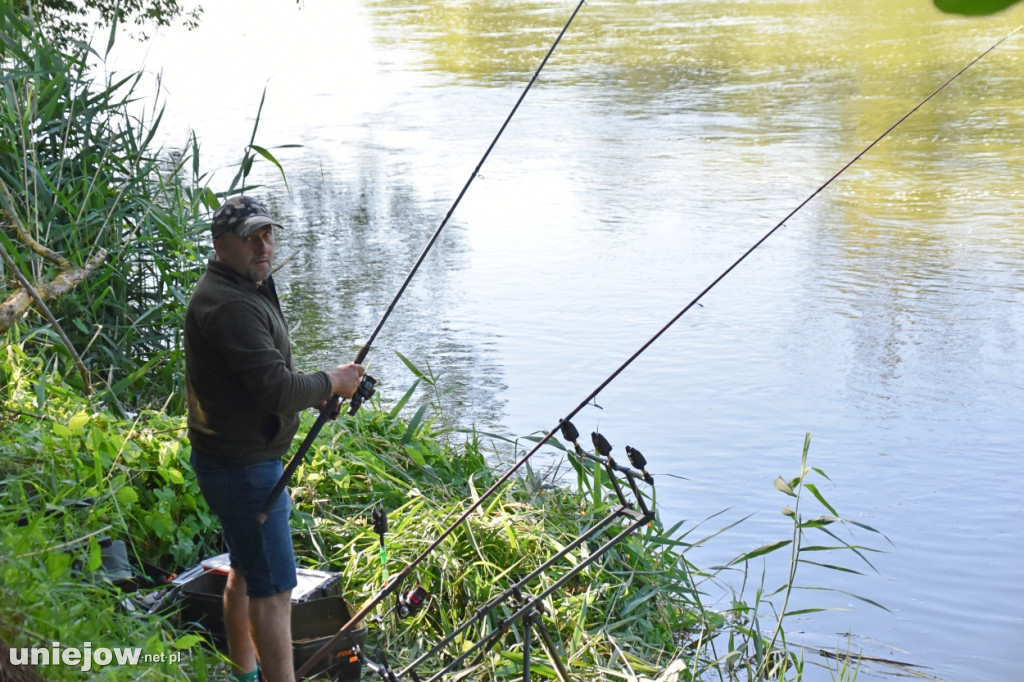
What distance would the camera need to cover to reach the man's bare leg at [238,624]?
→ 247 cm

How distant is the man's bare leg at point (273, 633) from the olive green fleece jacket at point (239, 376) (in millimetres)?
304

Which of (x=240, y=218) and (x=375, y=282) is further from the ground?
(x=240, y=218)

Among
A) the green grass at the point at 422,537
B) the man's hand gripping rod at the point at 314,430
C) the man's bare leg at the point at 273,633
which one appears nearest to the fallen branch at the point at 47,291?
the green grass at the point at 422,537

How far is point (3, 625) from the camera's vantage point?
1.75 m

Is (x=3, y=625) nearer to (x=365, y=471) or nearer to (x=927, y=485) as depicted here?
(x=365, y=471)

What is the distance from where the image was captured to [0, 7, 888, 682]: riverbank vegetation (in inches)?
100

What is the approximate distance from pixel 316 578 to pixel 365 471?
827 mm

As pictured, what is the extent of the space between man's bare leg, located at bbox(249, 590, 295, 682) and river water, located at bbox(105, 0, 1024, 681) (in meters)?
1.85

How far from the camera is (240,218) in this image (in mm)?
2311

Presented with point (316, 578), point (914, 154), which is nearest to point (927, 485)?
point (316, 578)

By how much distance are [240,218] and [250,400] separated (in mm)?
378

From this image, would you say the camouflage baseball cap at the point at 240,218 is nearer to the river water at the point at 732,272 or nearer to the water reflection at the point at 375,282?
the river water at the point at 732,272

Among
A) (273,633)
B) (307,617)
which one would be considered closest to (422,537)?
(307,617)

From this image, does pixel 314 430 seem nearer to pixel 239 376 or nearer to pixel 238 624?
pixel 239 376
